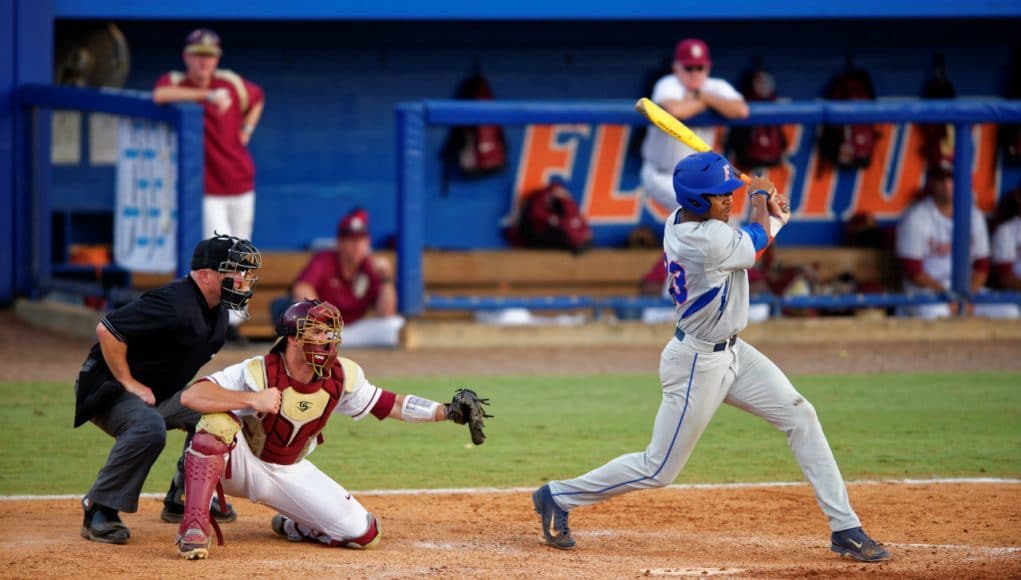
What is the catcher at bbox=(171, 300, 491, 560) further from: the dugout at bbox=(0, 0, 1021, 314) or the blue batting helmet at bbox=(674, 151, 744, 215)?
the dugout at bbox=(0, 0, 1021, 314)

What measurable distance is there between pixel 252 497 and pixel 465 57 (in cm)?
854

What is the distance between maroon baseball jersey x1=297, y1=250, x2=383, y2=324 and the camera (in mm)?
11133

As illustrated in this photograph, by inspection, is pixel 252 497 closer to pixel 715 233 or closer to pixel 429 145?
pixel 715 233

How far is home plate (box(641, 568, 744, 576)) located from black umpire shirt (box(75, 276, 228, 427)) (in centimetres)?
200

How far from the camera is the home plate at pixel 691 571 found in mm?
5258

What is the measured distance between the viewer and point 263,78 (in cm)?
1349

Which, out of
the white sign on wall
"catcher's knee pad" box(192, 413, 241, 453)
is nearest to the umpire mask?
"catcher's knee pad" box(192, 413, 241, 453)

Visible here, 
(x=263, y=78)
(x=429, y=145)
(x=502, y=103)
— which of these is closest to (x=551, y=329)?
(x=502, y=103)

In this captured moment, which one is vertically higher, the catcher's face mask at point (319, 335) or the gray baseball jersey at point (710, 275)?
the gray baseball jersey at point (710, 275)

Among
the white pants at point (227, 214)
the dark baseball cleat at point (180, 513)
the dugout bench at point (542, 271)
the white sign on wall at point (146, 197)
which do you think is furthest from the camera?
the dugout bench at point (542, 271)

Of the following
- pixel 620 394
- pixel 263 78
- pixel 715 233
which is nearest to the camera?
pixel 715 233

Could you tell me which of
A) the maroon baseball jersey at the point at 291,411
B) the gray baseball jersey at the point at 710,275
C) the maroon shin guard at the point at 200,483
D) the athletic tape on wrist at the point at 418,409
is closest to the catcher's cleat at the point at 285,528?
the maroon baseball jersey at the point at 291,411

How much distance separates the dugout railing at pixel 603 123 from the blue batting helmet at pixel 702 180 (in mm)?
5406

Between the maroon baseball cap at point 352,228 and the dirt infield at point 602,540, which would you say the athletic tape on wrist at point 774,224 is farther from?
the maroon baseball cap at point 352,228
